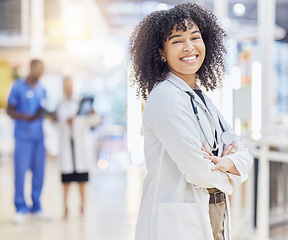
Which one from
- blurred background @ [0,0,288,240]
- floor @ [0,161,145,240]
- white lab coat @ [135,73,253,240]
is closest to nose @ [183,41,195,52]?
white lab coat @ [135,73,253,240]

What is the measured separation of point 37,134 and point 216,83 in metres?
3.38

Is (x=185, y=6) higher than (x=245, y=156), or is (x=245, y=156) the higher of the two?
(x=185, y=6)

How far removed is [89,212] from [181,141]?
3902 millimetres

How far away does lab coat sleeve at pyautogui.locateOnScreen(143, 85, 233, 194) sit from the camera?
4.73 ft

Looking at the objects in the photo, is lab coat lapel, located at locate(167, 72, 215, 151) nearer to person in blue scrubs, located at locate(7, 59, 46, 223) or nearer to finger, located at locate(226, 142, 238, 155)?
finger, located at locate(226, 142, 238, 155)

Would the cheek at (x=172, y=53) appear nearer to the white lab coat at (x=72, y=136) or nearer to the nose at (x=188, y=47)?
the nose at (x=188, y=47)

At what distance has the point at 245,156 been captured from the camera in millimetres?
1600

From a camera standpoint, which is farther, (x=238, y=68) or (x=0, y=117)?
(x=0, y=117)

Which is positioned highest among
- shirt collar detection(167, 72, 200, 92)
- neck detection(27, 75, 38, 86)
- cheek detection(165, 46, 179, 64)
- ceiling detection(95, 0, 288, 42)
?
ceiling detection(95, 0, 288, 42)

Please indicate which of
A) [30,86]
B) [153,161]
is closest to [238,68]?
[30,86]

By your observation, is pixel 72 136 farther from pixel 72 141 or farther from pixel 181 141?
pixel 181 141

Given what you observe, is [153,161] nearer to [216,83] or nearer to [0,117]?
[216,83]

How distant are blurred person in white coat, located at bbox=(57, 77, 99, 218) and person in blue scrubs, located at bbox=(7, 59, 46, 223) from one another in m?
0.23

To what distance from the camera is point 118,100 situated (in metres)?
8.69
